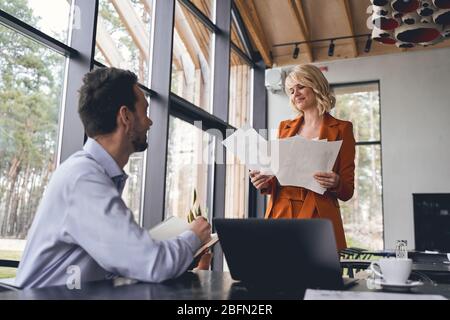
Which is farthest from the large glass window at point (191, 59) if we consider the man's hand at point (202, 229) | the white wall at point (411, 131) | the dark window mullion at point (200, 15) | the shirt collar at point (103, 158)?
the man's hand at point (202, 229)

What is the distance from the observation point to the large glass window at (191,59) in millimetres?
4754

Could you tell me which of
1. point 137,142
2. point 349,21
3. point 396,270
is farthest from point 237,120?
point 396,270

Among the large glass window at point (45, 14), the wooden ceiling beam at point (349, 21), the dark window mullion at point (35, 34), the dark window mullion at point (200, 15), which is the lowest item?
the dark window mullion at point (35, 34)

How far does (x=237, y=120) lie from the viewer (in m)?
6.51

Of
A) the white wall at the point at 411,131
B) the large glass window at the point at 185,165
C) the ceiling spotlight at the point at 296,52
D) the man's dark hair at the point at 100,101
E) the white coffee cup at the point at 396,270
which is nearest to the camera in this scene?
the white coffee cup at the point at 396,270

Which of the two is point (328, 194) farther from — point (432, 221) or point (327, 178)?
point (432, 221)

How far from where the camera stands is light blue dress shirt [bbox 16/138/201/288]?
1.01 metres

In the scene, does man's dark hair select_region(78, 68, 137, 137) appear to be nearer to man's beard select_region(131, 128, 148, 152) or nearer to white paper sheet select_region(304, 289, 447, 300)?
man's beard select_region(131, 128, 148, 152)

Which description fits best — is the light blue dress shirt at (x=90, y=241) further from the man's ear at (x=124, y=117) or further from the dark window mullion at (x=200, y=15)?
the dark window mullion at (x=200, y=15)

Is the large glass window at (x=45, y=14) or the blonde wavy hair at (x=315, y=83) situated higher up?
the large glass window at (x=45, y=14)

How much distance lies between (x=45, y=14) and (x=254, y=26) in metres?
3.99

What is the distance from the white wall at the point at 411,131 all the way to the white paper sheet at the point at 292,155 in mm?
4640

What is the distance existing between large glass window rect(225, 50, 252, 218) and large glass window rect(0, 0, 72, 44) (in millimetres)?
2980

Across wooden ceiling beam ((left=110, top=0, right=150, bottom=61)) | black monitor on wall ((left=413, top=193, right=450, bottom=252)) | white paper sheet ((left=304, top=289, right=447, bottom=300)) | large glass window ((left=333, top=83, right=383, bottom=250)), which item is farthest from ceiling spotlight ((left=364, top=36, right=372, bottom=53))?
white paper sheet ((left=304, top=289, right=447, bottom=300))
